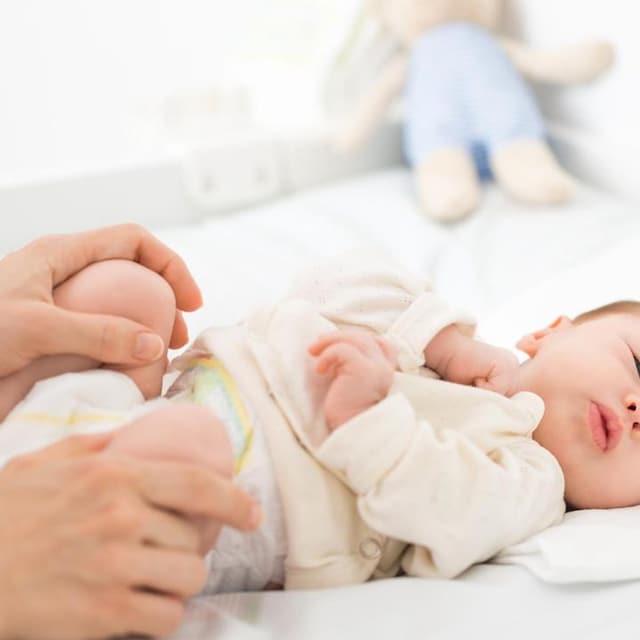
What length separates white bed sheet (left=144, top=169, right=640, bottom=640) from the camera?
65 centimetres

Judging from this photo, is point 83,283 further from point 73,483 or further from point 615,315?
point 615,315

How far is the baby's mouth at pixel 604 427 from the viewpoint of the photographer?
0.83 m

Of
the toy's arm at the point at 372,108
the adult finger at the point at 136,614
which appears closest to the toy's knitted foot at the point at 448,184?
the toy's arm at the point at 372,108

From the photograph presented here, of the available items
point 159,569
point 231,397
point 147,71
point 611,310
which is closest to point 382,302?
point 231,397

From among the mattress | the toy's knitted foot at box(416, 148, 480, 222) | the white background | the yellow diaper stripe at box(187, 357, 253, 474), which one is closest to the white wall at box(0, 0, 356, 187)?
the white background

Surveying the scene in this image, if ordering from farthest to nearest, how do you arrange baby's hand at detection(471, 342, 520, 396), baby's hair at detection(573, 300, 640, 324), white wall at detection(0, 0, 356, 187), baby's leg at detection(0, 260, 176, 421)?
white wall at detection(0, 0, 356, 187), baby's hair at detection(573, 300, 640, 324), baby's hand at detection(471, 342, 520, 396), baby's leg at detection(0, 260, 176, 421)

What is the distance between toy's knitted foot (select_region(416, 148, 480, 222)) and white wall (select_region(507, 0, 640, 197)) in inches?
10.0

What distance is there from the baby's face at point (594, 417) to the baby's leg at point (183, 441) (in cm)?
39

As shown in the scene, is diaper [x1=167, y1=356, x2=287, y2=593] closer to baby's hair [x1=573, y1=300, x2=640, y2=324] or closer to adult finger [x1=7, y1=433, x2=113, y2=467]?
adult finger [x1=7, y1=433, x2=113, y2=467]

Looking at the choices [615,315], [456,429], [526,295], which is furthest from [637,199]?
[456,429]

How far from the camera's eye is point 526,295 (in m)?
1.24

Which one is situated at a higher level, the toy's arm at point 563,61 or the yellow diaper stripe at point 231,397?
the toy's arm at point 563,61

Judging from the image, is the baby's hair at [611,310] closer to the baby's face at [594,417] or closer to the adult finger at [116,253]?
the baby's face at [594,417]

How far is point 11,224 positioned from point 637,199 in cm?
114
